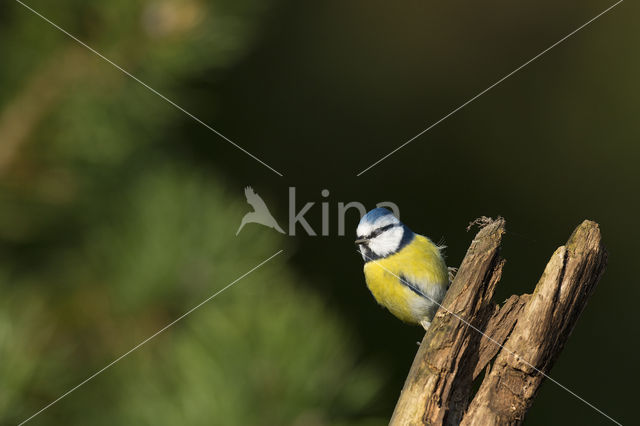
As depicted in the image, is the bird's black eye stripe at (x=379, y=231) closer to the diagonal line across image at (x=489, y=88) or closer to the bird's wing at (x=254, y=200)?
the diagonal line across image at (x=489, y=88)

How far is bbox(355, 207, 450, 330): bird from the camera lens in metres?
1.17

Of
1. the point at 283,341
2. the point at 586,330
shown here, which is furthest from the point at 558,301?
the point at 586,330

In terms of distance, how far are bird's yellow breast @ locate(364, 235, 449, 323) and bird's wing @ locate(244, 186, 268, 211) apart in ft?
1.05

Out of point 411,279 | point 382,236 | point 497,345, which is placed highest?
point 382,236

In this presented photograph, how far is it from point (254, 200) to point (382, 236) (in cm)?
40

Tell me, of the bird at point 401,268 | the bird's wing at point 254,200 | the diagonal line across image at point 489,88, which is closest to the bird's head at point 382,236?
the bird at point 401,268

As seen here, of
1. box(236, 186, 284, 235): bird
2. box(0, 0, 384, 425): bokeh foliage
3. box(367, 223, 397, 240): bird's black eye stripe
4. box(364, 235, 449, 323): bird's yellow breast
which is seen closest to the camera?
box(0, 0, 384, 425): bokeh foliage

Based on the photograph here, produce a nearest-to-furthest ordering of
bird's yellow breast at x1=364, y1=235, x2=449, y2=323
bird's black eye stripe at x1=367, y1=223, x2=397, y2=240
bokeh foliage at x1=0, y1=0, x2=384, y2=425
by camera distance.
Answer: bokeh foliage at x1=0, y1=0, x2=384, y2=425
bird's yellow breast at x1=364, y1=235, x2=449, y2=323
bird's black eye stripe at x1=367, y1=223, x2=397, y2=240

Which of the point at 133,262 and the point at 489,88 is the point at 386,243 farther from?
the point at 133,262

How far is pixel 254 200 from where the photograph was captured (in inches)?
39.5

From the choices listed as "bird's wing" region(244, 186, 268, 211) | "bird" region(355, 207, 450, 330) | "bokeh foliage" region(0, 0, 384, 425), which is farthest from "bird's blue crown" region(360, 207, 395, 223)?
"bokeh foliage" region(0, 0, 384, 425)

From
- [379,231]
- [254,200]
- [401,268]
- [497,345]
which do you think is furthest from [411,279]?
[497,345]

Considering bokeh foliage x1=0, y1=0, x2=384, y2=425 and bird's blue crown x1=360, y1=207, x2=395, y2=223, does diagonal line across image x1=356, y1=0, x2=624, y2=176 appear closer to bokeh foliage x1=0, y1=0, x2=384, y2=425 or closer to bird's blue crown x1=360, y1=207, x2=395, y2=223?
bird's blue crown x1=360, y1=207, x2=395, y2=223

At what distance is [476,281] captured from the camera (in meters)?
0.70
